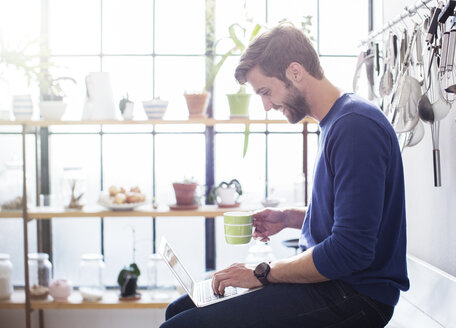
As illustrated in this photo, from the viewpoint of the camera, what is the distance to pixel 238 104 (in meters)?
2.50

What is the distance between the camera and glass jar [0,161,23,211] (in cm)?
254

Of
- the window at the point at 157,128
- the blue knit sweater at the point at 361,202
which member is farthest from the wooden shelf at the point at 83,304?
the blue knit sweater at the point at 361,202

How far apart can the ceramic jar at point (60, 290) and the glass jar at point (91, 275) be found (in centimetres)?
7

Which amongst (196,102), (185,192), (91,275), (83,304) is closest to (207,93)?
(196,102)

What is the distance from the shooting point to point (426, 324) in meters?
1.67

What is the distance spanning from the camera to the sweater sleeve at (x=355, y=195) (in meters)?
1.23

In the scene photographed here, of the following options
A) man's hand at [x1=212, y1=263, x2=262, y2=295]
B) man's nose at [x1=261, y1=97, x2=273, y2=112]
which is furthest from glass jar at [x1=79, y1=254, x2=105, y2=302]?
man's nose at [x1=261, y1=97, x2=273, y2=112]

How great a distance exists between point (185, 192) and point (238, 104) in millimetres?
499

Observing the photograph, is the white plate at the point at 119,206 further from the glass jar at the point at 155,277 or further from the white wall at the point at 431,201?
the white wall at the point at 431,201

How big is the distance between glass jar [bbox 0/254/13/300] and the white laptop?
1.31m

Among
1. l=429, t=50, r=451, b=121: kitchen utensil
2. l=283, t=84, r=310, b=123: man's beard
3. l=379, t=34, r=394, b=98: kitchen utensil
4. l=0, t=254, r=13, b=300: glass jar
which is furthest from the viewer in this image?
l=0, t=254, r=13, b=300: glass jar

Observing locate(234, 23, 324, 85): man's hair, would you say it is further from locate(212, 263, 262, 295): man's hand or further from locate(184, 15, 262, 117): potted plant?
locate(184, 15, 262, 117): potted plant

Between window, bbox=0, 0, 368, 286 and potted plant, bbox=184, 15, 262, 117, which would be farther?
window, bbox=0, 0, 368, 286

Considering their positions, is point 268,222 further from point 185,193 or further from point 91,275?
point 91,275
